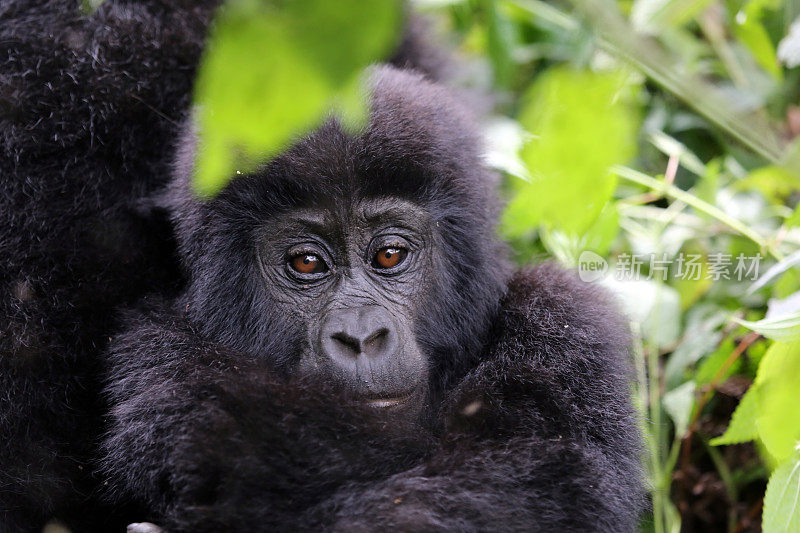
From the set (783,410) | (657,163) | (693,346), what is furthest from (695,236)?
(783,410)

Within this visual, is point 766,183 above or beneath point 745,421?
above

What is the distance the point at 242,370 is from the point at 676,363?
1.49 m

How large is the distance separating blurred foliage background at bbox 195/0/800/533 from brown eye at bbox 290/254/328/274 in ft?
0.96

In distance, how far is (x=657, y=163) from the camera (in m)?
3.49

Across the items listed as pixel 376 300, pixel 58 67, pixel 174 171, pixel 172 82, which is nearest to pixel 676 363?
pixel 376 300

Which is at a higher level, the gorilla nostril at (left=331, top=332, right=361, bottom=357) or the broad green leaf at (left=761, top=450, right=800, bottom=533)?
the gorilla nostril at (left=331, top=332, right=361, bottom=357)

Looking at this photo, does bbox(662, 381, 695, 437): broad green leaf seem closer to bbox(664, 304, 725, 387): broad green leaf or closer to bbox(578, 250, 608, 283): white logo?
bbox(664, 304, 725, 387): broad green leaf

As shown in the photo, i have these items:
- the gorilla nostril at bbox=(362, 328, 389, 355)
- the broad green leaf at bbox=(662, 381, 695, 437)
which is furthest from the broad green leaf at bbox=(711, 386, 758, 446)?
the gorilla nostril at bbox=(362, 328, 389, 355)

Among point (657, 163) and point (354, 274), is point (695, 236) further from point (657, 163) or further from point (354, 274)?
point (354, 274)

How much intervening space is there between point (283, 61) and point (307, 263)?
1.59 metres

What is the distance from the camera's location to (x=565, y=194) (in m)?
0.91

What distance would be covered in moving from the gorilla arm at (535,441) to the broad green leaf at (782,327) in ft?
1.71

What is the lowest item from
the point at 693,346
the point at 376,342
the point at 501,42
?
the point at 376,342

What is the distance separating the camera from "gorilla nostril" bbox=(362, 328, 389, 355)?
207cm
